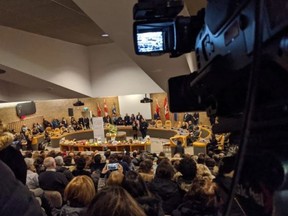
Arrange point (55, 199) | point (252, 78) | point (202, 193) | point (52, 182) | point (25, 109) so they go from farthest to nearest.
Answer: point (25, 109)
point (52, 182)
point (55, 199)
point (202, 193)
point (252, 78)

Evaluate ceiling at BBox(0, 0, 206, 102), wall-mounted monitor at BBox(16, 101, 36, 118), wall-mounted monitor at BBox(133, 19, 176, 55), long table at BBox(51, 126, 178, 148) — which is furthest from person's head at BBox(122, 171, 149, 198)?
wall-mounted monitor at BBox(16, 101, 36, 118)

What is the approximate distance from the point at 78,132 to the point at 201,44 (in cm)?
1549

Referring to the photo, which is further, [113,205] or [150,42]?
[150,42]

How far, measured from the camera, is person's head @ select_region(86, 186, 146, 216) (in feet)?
4.53

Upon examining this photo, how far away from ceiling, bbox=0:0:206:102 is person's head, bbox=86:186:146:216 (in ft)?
9.62

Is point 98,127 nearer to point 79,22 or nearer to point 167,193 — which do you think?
point 79,22

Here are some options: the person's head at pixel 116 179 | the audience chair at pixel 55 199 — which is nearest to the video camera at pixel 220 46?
the person's head at pixel 116 179

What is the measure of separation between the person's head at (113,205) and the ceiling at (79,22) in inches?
115

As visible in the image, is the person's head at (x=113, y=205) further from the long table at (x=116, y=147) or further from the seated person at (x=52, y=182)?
the long table at (x=116, y=147)

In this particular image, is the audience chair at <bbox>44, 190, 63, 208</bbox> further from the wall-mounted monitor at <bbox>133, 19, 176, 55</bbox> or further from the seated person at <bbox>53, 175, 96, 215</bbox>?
the wall-mounted monitor at <bbox>133, 19, 176, 55</bbox>

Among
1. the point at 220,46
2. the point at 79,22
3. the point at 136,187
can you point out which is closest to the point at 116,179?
the point at 136,187

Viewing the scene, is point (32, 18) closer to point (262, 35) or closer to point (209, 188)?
point (209, 188)

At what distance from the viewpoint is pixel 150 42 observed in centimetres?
157

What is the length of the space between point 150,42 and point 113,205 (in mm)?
799
